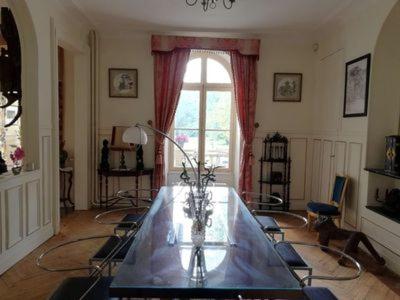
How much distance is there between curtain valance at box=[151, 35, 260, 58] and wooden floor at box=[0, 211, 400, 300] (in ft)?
9.69

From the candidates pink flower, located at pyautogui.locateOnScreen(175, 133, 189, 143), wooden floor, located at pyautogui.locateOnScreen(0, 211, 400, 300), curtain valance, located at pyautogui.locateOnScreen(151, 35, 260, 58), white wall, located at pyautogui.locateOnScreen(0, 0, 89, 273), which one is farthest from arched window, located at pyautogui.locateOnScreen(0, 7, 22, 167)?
pink flower, located at pyautogui.locateOnScreen(175, 133, 189, 143)

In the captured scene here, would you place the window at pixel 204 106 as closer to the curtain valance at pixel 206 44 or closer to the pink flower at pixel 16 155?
the curtain valance at pixel 206 44

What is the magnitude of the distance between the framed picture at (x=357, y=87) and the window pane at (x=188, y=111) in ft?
7.68

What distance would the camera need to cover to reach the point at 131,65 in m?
5.11

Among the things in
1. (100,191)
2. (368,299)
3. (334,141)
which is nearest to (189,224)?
(368,299)

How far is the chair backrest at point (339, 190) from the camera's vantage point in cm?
389

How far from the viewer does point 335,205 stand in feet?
13.3

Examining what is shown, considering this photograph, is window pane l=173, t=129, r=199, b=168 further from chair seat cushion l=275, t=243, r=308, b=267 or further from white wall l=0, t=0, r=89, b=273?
chair seat cushion l=275, t=243, r=308, b=267

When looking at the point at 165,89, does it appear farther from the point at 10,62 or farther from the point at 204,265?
the point at 204,265

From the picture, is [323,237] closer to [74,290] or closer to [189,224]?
[189,224]

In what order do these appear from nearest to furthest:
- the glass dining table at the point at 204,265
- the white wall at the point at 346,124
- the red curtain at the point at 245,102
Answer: the glass dining table at the point at 204,265 < the white wall at the point at 346,124 < the red curtain at the point at 245,102

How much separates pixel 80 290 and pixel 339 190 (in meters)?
3.28

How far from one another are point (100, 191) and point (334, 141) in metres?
3.66

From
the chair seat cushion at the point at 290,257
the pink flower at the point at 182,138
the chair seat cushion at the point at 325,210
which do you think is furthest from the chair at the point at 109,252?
the pink flower at the point at 182,138
